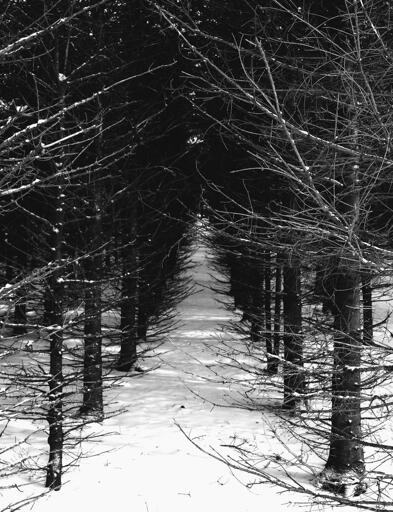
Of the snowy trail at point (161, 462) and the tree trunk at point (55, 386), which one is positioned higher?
the tree trunk at point (55, 386)

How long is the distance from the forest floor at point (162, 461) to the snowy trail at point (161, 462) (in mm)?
14

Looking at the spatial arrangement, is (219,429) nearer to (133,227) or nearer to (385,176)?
(133,227)

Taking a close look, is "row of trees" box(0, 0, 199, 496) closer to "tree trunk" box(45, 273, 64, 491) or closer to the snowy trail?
"tree trunk" box(45, 273, 64, 491)

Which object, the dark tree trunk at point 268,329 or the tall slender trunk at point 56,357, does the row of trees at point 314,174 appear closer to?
the dark tree trunk at point 268,329

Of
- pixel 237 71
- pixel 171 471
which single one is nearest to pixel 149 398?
pixel 171 471

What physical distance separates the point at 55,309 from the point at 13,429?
371cm

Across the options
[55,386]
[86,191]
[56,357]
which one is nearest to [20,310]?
[86,191]

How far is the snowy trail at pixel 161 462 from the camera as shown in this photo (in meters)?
7.73

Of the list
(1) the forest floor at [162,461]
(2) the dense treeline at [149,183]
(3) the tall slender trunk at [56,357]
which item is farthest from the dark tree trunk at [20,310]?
(1) the forest floor at [162,461]

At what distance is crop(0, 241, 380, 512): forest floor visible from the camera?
25.3 feet

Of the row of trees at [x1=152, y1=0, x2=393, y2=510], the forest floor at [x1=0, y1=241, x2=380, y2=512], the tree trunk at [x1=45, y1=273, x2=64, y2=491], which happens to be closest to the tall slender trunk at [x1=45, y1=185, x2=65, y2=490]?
the tree trunk at [x1=45, y1=273, x2=64, y2=491]

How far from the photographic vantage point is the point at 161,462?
29.7 ft

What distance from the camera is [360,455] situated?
745 cm

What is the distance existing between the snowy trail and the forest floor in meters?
0.01
